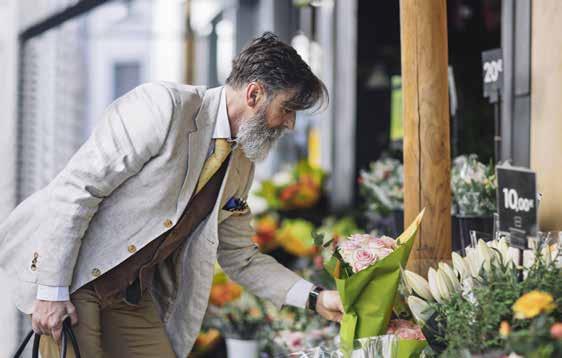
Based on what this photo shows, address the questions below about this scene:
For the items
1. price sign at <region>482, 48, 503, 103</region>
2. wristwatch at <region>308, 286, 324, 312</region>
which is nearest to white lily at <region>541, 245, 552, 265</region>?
wristwatch at <region>308, 286, 324, 312</region>

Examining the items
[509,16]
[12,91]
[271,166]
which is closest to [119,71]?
[271,166]

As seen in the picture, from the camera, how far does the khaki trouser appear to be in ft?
8.51

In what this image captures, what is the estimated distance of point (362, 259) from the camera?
236cm

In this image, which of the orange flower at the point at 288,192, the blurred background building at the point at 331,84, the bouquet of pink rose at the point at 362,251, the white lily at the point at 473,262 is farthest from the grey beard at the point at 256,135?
the orange flower at the point at 288,192

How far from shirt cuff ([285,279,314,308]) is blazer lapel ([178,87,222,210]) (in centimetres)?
45

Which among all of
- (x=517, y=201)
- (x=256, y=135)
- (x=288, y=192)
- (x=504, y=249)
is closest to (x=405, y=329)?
(x=504, y=249)

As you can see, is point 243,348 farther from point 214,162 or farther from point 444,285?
point 444,285

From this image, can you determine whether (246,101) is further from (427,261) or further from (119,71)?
(119,71)

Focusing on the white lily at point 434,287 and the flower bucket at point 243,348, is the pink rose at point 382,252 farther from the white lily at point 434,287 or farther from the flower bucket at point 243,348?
the flower bucket at point 243,348

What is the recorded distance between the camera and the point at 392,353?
7.28 ft

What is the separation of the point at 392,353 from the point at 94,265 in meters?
0.88

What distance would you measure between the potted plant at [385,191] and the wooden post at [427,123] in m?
1.03

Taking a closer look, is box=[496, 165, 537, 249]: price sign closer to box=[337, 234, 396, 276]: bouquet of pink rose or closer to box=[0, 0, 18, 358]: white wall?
box=[337, 234, 396, 276]: bouquet of pink rose

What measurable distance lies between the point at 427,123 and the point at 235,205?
653 mm
